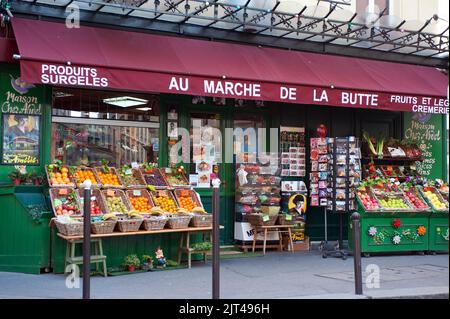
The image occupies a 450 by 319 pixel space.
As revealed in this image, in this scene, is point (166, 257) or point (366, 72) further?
point (366, 72)

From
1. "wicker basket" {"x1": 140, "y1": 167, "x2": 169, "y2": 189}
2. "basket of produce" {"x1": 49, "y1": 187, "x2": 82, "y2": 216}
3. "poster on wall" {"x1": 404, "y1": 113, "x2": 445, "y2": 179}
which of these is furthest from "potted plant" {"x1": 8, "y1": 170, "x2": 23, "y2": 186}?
"poster on wall" {"x1": 404, "y1": 113, "x2": 445, "y2": 179}

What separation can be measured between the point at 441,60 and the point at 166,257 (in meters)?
7.92

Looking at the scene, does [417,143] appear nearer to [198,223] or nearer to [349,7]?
[349,7]

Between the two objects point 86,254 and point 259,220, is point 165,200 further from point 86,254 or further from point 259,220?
point 86,254

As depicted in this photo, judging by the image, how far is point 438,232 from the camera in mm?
11352

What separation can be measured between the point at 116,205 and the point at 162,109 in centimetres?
234

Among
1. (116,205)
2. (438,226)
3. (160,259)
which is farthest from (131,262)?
(438,226)

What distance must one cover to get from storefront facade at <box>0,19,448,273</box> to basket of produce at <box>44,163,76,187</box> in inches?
11.5

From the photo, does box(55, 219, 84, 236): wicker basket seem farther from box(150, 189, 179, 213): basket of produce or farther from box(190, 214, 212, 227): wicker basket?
box(190, 214, 212, 227): wicker basket

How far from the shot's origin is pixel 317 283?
8.27 m

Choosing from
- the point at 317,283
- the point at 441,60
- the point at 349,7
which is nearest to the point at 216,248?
the point at 317,283

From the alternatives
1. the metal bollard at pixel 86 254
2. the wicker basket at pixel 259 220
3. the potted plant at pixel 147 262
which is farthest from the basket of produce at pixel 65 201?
the wicker basket at pixel 259 220

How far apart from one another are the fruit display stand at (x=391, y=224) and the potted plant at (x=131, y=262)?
4.13 m

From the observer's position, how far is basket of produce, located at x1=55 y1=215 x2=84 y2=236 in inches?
334
